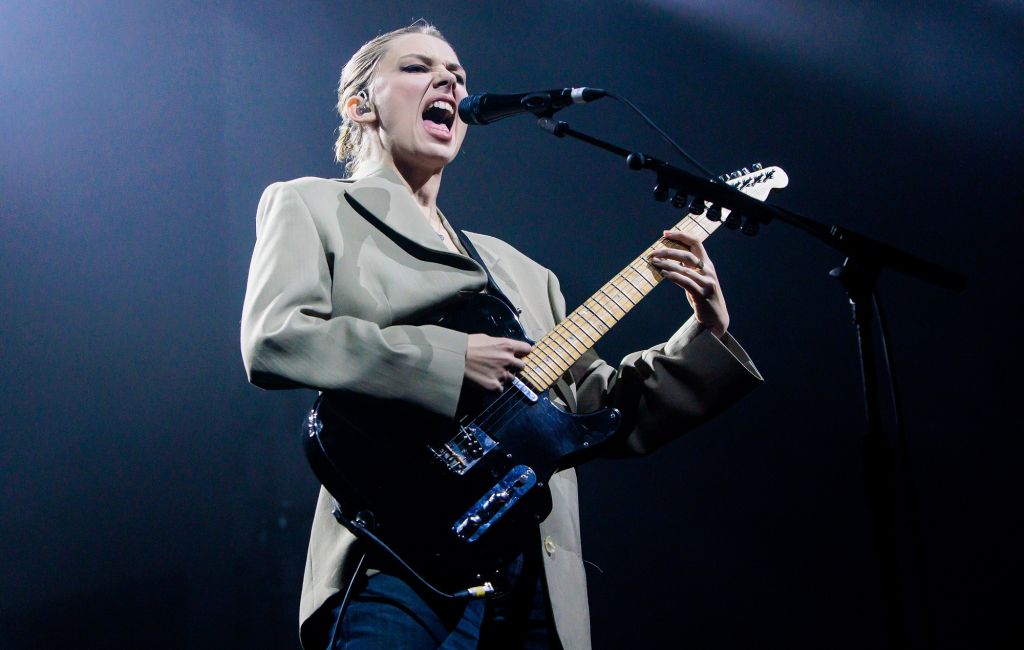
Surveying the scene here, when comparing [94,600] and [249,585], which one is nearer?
[94,600]

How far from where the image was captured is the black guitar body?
5.00 ft

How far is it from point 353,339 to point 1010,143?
2421mm

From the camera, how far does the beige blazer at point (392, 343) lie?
157 cm

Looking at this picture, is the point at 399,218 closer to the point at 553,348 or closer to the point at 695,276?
the point at 553,348

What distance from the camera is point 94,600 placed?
252 centimetres

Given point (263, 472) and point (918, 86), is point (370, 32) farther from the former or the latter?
point (918, 86)

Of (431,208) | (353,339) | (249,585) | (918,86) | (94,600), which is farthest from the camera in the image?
(918,86)

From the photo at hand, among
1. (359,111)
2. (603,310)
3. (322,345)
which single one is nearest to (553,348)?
(603,310)

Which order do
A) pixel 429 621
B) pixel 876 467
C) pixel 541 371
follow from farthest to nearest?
pixel 541 371, pixel 429 621, pixel 876 467

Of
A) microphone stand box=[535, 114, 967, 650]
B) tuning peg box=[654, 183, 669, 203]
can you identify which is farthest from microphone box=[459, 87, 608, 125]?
tuning peg box=[654, 183, 669, 203]

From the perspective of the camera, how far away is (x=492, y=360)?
1674mm

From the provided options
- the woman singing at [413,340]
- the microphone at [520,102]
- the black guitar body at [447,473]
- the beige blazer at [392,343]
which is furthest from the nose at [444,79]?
the black guitar body at [447,473]

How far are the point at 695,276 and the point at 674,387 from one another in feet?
0.85

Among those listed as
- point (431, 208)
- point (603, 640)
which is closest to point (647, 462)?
point (603, 640)
